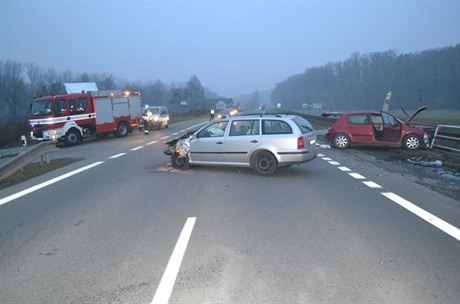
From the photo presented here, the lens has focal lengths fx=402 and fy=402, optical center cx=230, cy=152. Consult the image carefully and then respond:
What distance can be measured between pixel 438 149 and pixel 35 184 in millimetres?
14977

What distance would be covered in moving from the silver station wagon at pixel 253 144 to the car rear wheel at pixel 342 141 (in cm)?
646

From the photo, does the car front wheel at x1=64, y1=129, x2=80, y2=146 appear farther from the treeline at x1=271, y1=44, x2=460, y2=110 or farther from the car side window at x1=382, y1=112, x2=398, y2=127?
the treeline at x1=271, y1=44, x2=460, y2=110

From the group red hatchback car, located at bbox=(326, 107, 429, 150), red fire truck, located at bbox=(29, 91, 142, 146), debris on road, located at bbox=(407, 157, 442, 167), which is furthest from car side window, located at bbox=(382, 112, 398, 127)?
red fire truck, located at bbox=(29, 91, 142, 146)

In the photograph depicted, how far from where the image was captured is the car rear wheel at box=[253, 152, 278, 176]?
1074cm

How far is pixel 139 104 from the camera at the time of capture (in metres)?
30.1

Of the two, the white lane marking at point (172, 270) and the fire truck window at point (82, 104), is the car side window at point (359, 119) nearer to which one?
the white lane marking at point (172, 270)

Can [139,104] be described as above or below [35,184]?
above

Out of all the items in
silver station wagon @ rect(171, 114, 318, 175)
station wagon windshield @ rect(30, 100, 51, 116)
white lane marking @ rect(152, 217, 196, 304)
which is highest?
station wagon windshield @ rect(30, 100, 51, 116)

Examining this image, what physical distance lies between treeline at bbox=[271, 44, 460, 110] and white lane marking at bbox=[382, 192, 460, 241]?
224 feet

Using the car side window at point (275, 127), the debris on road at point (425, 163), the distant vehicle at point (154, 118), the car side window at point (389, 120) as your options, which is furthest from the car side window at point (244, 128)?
the distant vehicle at point (154, 118)

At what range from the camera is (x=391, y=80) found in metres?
115

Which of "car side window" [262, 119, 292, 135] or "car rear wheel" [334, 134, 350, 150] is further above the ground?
"car side window" [262, 119, 292, 135]

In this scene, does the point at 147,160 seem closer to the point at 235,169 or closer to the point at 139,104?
the point at 235,169

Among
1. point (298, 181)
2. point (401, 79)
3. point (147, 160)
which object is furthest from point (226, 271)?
point (401, 79)
